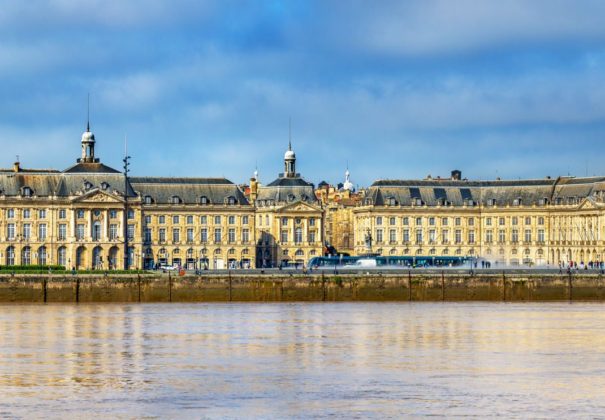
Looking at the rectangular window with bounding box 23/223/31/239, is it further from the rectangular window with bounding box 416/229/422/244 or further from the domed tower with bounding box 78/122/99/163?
the rectangular window with bounding box 416/229/422/244

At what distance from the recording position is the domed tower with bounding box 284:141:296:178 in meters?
161

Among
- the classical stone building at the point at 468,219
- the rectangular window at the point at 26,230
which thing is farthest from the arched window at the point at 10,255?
the classical stone building at the point at 468,219

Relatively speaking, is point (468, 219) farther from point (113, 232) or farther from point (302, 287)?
point (302, 287)

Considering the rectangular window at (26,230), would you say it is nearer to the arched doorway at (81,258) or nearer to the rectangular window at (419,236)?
the arched doorway at (81,258)

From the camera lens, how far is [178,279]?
106 metres

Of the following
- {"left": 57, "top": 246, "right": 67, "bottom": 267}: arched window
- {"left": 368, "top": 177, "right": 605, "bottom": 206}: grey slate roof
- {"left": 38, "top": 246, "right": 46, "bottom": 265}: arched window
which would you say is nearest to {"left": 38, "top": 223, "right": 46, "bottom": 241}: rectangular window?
{"left": 38, "top": 246, "right": 46, "bottom": 265}: arched window

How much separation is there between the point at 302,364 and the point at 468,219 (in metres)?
104

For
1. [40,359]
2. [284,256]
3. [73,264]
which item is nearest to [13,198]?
[73,264]

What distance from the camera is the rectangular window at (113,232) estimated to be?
5994 inches

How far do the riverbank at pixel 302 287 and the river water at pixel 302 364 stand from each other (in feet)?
47.1

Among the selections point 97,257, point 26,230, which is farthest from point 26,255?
point 97,257

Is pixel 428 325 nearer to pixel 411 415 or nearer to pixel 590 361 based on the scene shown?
A: pixel 590 361

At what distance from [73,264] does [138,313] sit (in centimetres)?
6008

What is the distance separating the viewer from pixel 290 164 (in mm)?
161750
